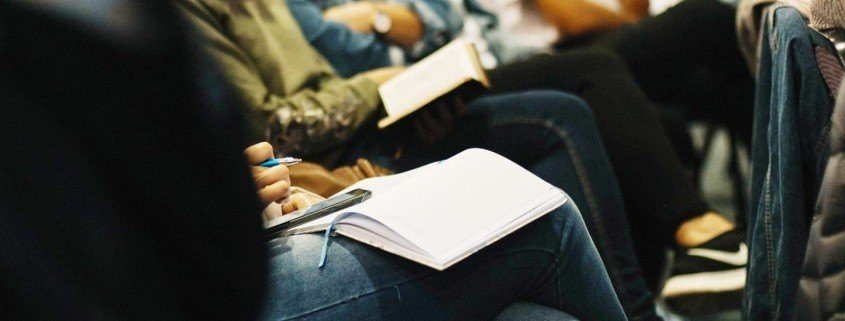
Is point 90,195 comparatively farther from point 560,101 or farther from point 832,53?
point 560,101

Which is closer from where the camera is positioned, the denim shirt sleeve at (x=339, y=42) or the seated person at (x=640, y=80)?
the seated person at (x=640, y=80)

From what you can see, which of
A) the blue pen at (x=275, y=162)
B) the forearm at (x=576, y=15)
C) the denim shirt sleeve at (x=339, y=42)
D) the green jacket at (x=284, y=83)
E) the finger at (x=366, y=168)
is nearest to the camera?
the blue pen at (x=275, y=162)

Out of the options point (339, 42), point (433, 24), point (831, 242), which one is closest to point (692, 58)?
point (433, 24)

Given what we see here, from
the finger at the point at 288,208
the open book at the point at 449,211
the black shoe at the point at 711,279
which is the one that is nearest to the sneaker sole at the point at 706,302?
the black shoe at the point at 711,279

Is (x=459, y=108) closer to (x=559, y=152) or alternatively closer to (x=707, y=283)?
(x=559, y=152)

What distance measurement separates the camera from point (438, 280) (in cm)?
84

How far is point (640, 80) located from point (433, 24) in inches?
19.8

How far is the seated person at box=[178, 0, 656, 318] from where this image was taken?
1.34 metres

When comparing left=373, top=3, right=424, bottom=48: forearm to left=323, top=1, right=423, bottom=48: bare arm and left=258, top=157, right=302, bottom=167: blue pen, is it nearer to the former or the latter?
left=323, top=1, right=423, bottom=48: bare arm

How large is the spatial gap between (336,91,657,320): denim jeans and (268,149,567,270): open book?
361 mm

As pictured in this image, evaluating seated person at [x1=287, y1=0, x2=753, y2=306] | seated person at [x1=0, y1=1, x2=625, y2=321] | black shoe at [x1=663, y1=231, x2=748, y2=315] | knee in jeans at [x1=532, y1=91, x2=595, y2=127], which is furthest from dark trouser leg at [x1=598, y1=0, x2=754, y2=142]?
seated person at [x1=0, y1=1, x2=625, y2=321]

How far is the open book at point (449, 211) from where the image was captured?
82 centimetres

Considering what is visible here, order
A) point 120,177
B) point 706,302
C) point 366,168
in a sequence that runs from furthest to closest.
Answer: point 706,302 < point 366,168 < point 120,177

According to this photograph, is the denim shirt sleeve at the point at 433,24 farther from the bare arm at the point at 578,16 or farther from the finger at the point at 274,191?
the finger at the point at 274,191
